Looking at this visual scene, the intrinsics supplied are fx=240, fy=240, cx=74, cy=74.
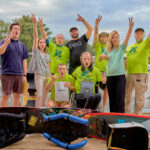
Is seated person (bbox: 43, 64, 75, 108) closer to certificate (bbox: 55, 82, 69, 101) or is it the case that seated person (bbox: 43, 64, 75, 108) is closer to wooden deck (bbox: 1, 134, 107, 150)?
certificate (bbox: 55, 82, 69, 101)

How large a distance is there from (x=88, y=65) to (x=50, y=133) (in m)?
1.49

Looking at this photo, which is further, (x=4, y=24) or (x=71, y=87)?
(x=4, y=24)

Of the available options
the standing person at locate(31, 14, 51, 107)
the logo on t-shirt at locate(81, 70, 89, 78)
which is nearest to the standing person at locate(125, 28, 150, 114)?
the logo on t-shirt at locate(81, 70, 89, 78)

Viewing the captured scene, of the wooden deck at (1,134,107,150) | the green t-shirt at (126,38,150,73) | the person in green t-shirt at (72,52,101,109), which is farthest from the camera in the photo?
the green t-shirt at (126,38,150,73)

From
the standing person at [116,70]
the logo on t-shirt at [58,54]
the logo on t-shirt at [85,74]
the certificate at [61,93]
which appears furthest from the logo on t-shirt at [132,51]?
the certificate at [61,93]

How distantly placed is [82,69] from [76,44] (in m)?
0.97

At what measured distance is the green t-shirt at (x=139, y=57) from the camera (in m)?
4.47

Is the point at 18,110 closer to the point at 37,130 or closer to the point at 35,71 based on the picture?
the point at 37,130

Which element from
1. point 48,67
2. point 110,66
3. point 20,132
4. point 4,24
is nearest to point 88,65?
point 110,66

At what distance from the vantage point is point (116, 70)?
4.13 metres

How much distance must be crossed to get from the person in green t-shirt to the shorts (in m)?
0.99

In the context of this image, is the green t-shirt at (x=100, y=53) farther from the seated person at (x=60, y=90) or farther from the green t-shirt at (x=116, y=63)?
the seated person at (x=60, y=90)

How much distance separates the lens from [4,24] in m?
35.7

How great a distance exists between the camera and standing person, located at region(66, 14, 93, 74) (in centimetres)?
478
